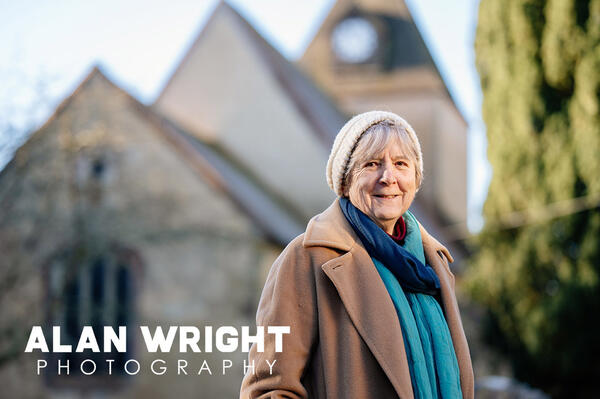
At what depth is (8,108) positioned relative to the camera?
912 cm

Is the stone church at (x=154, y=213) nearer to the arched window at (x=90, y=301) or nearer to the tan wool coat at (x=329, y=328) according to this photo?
the arched window at (x=90, y=301)

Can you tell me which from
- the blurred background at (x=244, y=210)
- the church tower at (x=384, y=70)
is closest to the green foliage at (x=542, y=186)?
the blurred background at (x=244, y=210)

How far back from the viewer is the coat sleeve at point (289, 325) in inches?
79.9

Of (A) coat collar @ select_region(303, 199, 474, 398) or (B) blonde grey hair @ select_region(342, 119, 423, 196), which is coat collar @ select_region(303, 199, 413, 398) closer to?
(A) coat collar @ select_region(303, 199, 474, 398)

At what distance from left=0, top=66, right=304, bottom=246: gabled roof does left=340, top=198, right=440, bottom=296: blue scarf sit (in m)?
10.1

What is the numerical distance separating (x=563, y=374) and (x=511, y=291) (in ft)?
4.71

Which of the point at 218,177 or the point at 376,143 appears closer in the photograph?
the point at 376,143

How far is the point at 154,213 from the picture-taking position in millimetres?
13219

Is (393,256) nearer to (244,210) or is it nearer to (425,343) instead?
(425,343)

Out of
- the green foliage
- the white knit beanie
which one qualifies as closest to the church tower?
the green foliage

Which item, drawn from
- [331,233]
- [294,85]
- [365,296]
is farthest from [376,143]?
[294,85]

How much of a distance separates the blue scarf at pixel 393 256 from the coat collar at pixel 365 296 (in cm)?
3

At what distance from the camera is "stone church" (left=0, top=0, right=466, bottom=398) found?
11.1m

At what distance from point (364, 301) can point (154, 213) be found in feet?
37.5
